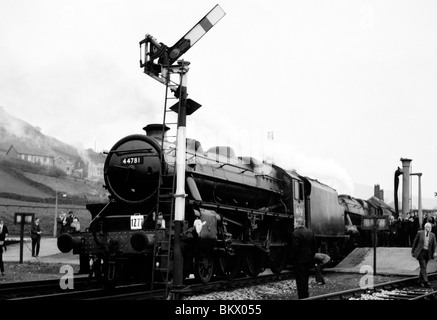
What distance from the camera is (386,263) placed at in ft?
54.4

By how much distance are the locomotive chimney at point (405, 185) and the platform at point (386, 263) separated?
8571 mm

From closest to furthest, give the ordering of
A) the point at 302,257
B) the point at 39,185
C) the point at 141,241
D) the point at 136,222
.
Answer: the point at 302,257, the point at 141,241, the point at 136,222, the point at 39,185

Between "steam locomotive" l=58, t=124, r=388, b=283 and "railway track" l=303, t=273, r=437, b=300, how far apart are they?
2890 mm

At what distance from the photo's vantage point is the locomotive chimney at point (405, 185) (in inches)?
1017

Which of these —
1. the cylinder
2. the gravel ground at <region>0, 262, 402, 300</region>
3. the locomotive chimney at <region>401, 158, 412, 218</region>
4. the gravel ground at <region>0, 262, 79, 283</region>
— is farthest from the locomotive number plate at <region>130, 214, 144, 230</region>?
the locomotive chimney at <region>401, 158, 412, 218</region>

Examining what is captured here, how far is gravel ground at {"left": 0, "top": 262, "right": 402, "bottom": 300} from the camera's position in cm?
1030

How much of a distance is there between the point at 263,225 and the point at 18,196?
37687 millimetres

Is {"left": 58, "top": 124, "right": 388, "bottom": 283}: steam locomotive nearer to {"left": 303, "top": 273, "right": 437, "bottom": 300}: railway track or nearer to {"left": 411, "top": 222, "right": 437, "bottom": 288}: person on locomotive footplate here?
{"left": 303, "top": 273, "right": 437, "bottom": 300}: railway track

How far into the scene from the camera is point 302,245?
8.96 meters

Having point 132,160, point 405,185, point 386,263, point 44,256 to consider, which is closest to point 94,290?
point 132,160

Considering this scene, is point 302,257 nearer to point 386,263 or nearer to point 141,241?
point 141,241

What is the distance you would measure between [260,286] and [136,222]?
3.56 m
